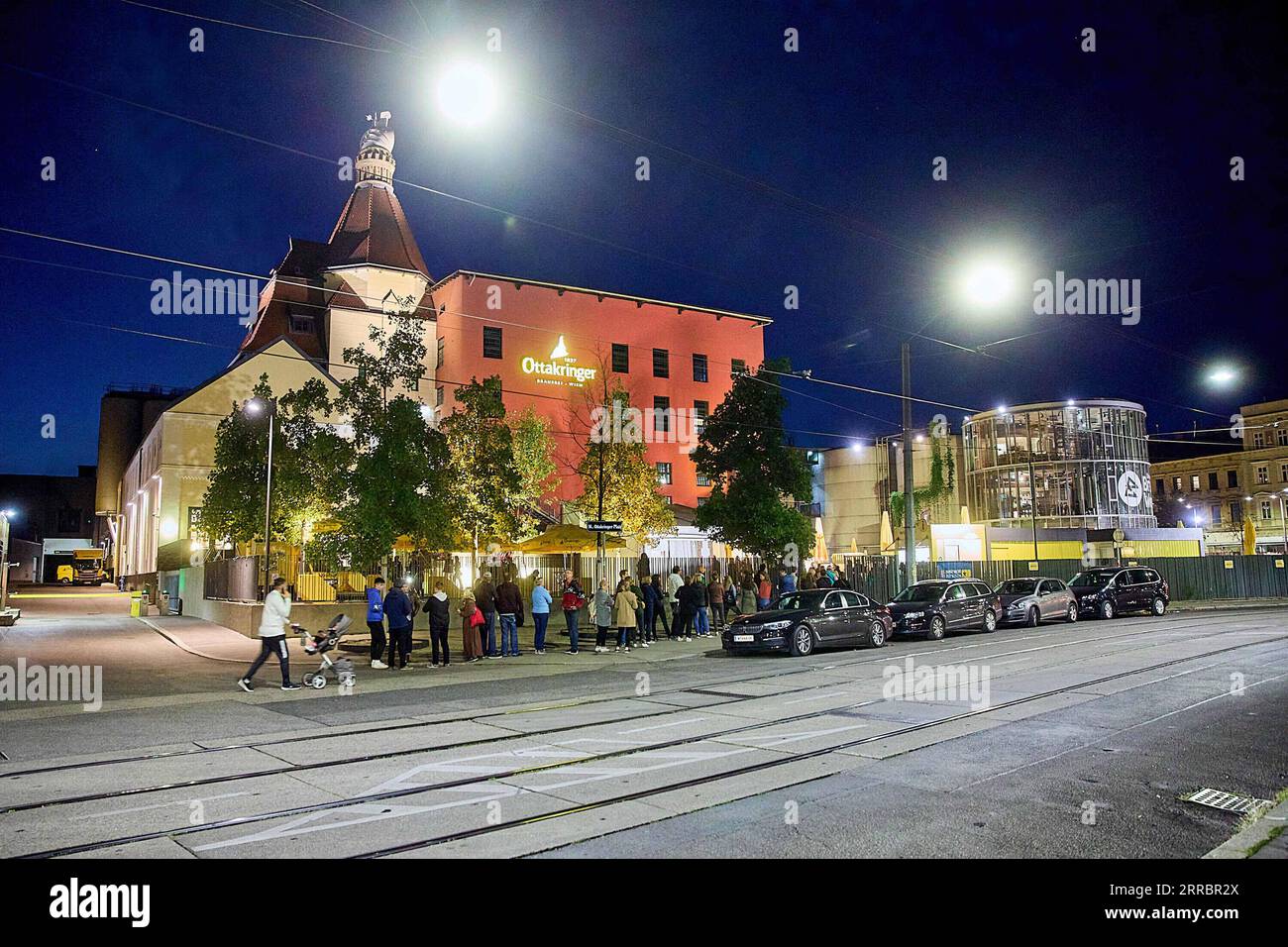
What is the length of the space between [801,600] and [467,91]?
41.4 ft

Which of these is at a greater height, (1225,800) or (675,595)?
(675,595)

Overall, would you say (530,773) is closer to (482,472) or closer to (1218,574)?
(482,472)

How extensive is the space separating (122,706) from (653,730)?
816cm

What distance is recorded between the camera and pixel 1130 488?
204 feet

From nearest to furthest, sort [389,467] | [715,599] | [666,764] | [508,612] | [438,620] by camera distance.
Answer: [666,764], [438,620], [508,612], [389,467], [715,599]

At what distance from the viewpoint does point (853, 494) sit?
71.2 metres

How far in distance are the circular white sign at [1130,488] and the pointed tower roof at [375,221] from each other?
49.3 m

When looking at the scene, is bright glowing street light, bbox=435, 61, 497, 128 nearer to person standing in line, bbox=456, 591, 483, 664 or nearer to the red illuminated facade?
person standing in line, bbox=456, 591, 483, 664

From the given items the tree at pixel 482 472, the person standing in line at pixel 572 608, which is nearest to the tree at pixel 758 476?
the tree at pixel 482 472

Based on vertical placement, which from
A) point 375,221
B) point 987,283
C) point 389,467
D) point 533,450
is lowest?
point 389,467

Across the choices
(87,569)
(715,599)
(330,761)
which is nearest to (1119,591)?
(715,599)

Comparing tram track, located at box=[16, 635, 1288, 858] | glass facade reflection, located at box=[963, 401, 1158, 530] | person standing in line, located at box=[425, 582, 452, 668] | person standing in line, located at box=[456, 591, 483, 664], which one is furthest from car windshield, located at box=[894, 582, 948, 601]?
glass facade reflection, located at box=[963, 401, 1158, 530]
